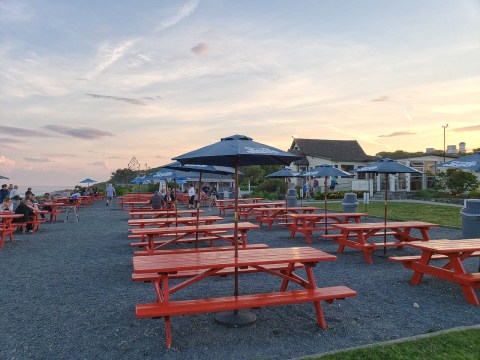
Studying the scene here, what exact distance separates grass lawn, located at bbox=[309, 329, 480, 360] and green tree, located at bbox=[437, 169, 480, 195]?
2815 cm

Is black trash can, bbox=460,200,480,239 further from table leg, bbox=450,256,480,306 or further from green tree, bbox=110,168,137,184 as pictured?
green tree, bbox=110,168,137,184

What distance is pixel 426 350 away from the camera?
162 inches

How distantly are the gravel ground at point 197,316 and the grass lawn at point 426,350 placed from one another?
265mm

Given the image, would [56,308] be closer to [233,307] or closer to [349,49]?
[233,307]

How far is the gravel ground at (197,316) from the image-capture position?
430cm

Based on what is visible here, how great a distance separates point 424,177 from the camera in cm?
3362

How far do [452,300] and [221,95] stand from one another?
493 inches

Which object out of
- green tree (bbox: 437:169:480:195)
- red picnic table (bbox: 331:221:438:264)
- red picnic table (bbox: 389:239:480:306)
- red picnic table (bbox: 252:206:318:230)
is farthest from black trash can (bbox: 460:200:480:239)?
green tree (bbox: 437:169:480:195)

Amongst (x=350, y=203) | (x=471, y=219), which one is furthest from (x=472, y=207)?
(x=350, y=203)

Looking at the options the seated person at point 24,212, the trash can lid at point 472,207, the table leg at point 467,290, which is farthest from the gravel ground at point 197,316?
the seated person at point 24,212

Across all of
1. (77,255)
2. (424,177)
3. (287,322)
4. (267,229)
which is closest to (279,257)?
(287,322)

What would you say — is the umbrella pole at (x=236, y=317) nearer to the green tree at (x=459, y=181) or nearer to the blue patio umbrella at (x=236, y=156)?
the blue patio umbrella at (x=236, y=156)

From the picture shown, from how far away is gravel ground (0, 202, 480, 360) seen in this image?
430 cm

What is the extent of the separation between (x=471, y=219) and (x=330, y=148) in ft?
108
